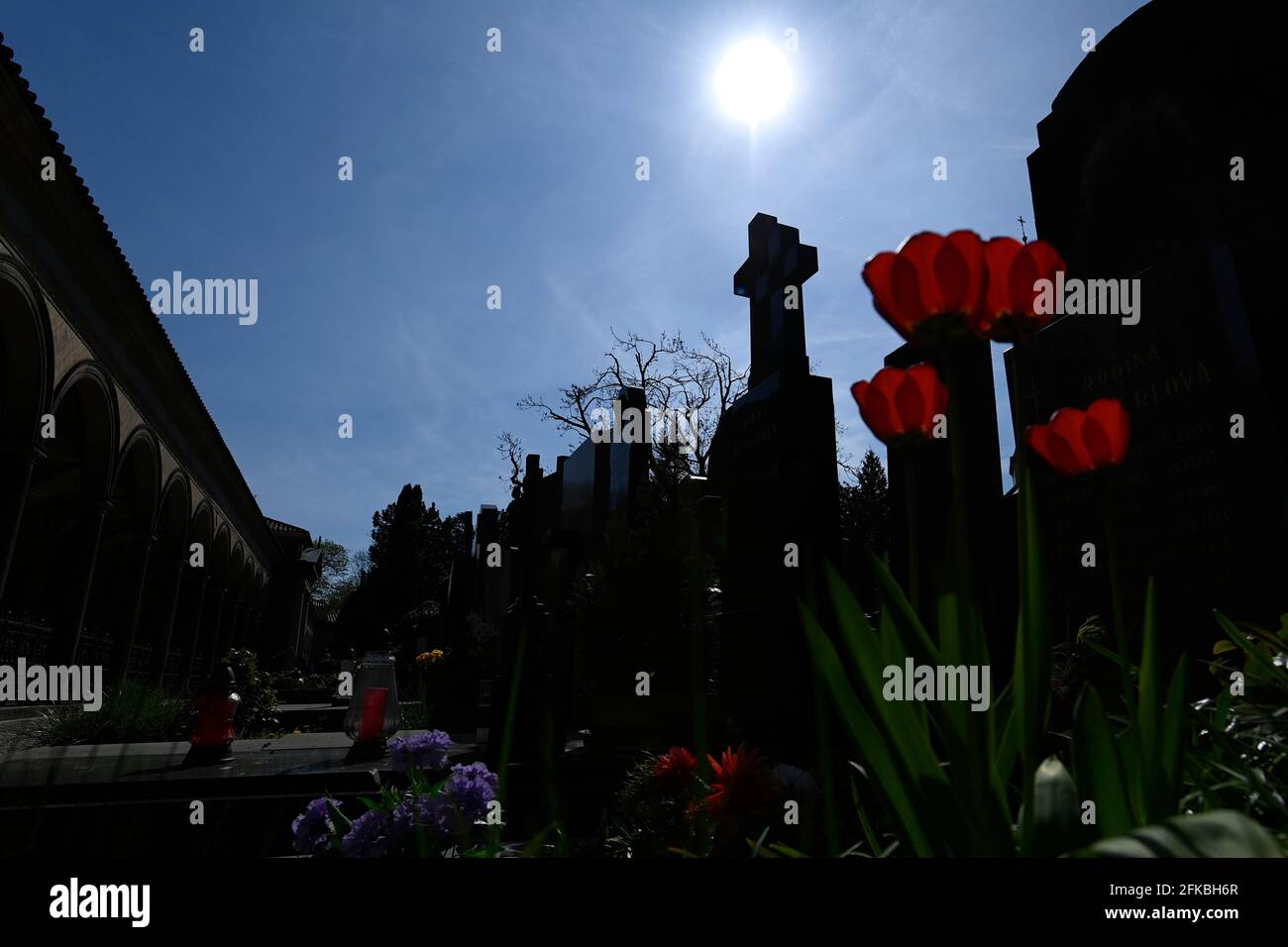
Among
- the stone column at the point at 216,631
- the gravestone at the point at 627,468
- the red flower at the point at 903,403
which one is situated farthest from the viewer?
the stone column at the point at 216,631

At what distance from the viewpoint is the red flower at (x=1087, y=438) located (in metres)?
1.31

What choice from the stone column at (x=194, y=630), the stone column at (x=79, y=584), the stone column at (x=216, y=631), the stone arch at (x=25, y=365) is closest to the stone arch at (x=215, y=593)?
the stone column at (x=216, y=631)

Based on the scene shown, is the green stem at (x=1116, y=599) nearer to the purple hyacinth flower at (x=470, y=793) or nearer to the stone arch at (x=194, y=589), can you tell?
the purple hyacinth flower at (x=470, y=793)

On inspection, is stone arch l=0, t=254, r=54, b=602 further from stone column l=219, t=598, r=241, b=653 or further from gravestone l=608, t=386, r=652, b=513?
stone column l=219, t=598, r=241, b=653

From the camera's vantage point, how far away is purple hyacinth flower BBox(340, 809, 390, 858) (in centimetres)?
194

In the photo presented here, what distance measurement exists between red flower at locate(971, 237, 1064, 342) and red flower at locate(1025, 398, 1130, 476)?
0.82 ft

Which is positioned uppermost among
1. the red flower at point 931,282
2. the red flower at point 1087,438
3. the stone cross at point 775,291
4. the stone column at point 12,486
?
the stone cross at point 775,291

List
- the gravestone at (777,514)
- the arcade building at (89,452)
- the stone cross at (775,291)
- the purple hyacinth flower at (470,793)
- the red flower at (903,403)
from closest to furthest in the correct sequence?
the red flower at (903,403)
the purple hyacinth flower at (470,793)
the gravestone at (777,514)
the stone cross at (775,291)
the arcade building at (89,452)

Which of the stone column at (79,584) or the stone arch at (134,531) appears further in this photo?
the stone arch at (134,531)

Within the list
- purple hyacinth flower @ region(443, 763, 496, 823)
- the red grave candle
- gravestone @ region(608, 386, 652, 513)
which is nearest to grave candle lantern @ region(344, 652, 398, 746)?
the red grave candle

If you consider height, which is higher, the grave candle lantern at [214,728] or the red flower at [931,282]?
the red flower at [931,282]

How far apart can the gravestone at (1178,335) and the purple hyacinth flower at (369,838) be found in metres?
2.61

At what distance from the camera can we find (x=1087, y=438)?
134cm
